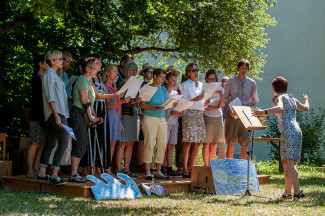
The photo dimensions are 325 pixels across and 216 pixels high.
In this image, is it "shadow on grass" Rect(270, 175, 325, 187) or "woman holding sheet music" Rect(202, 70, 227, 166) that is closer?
"woman holding sheet music" Rect(202, 70, 227, 166)

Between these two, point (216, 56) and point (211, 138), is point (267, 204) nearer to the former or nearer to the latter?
point (211, 138)

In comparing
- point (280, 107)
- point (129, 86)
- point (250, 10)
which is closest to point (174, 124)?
point (129, 86)

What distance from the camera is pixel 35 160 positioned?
7.15 meters

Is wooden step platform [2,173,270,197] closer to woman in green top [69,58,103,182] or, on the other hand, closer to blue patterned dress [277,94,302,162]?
woman in green top [69,58,103,182]

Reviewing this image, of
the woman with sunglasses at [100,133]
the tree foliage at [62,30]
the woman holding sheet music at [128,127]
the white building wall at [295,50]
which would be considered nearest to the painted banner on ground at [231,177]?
the woman holding sheet music at [128,127]

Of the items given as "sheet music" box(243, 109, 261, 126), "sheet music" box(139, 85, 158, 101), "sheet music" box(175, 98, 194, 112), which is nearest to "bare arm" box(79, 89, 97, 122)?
"sheet music" box(139, 85, 158, 101)

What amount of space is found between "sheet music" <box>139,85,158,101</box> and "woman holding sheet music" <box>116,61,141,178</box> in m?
0.22

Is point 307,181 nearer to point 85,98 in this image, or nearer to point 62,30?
point 85,98

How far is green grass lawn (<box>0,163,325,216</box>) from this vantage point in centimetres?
517

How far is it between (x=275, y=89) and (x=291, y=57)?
11.3 metres

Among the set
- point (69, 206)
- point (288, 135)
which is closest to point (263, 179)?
point (288, 135)

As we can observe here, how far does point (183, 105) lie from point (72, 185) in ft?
7.85

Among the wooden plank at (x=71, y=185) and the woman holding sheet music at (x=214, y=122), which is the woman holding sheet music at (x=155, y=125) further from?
the woman holding sheet music at (x=214, y=122)

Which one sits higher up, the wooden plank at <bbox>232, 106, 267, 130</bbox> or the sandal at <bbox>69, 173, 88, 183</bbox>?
the wooden plank at <bbox>232, 106, 267, 130</bbox>
